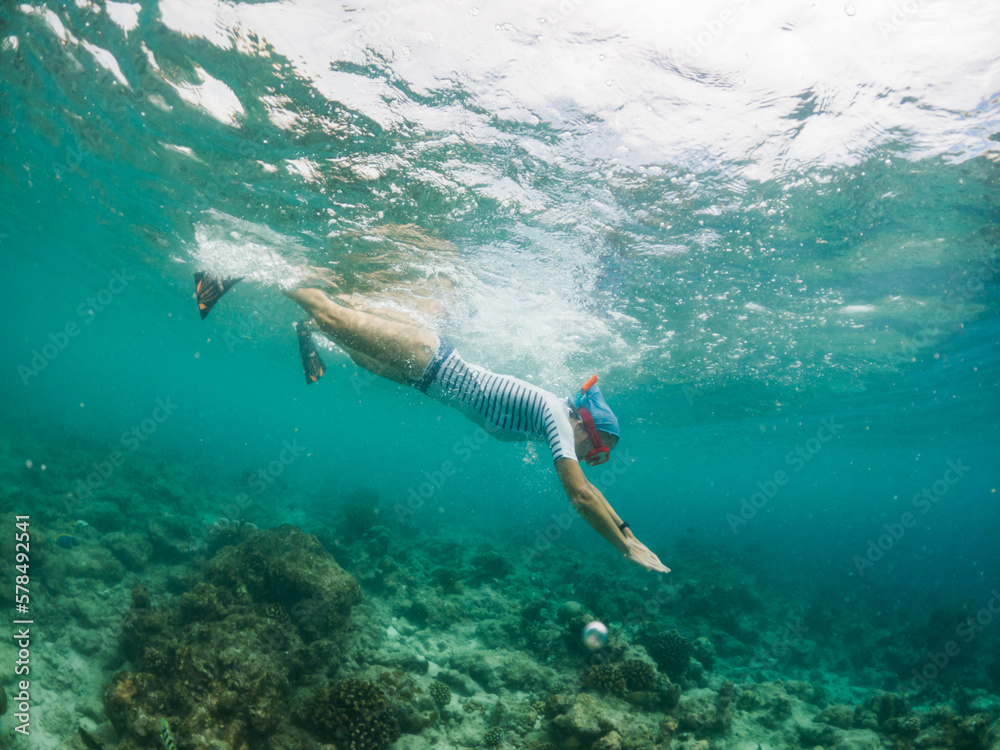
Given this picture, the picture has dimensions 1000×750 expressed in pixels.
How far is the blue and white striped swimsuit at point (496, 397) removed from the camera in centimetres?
410

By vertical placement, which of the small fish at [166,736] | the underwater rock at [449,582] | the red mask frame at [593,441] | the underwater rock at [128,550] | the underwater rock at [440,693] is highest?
→ the red mask frame at [593,441]

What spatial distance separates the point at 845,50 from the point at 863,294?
8247mm

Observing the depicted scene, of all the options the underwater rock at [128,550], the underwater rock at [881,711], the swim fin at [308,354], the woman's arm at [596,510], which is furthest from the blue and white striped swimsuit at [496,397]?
the underwater rock at [128,550]

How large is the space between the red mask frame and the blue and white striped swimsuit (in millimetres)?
210

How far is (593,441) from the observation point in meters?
4.25

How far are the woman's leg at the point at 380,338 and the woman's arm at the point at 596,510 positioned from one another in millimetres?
1947

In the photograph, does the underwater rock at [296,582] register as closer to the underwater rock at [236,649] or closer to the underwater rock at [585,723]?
the underwater rock at [236,649]

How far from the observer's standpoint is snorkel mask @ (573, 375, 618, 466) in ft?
13.8

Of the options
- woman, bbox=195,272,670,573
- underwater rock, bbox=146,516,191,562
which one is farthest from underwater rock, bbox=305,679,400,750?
underwater rock, bbox=146,516,191,562

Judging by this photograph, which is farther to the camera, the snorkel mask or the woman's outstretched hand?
the snorkel mask

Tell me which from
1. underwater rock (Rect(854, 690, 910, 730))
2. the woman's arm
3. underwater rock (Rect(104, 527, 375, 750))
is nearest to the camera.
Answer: the woman's arm

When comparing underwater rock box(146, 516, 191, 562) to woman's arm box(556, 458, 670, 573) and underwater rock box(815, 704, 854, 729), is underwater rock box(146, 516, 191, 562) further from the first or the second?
underwater rock box(815, 704, 854, 729)

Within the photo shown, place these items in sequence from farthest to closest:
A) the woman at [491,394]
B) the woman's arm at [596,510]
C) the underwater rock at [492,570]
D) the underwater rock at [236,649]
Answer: the underwater rock at [492,570] → the underwater rock at [236,649] → the woman at [491,394] → the woman's arm at [596,510]

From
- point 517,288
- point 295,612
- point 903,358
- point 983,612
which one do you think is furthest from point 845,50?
point 983,612
